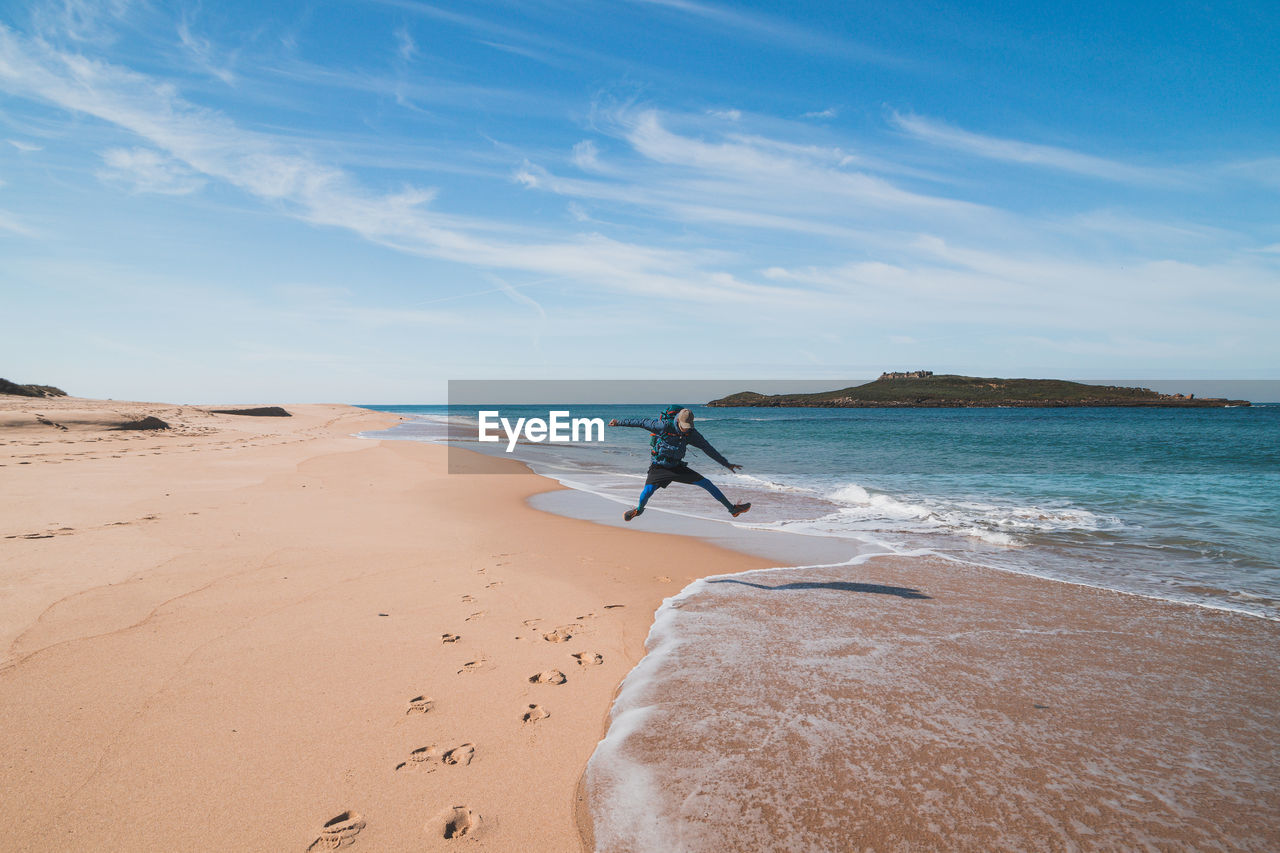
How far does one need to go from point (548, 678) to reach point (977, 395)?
14712cm

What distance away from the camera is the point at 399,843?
2723mm

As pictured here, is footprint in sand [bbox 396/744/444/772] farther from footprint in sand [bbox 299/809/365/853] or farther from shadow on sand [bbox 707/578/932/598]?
shadow on sand [bbox 707/578/932/598]

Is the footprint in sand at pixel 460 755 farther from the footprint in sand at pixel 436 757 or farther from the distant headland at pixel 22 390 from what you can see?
the distant headland at pixel 22 390

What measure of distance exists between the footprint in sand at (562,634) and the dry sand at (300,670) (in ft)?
0.09

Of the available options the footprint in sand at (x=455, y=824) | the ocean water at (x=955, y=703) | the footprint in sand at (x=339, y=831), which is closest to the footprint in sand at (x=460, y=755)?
the footprint in sand at (x=455, y=824)

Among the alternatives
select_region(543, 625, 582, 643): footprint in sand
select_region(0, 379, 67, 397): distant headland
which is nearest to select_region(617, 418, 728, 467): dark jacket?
select_region(543, 625, 582, 643): footprint in sand

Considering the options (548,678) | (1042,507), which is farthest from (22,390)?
(1042,507)

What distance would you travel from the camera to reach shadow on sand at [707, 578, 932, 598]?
7031 mm

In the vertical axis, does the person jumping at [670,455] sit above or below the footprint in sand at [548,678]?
above

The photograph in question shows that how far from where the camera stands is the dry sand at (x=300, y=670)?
2902mm

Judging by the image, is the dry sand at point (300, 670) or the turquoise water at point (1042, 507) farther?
the turquoise water at point (1042, 507)

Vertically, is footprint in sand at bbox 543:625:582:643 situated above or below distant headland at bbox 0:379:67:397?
below

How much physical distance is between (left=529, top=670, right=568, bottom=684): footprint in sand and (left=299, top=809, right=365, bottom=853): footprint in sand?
1.70m

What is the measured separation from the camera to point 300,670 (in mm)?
4410
